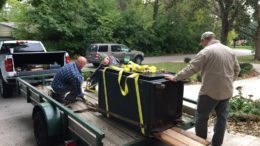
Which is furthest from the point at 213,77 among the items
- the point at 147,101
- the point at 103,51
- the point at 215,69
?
the point at 103,51

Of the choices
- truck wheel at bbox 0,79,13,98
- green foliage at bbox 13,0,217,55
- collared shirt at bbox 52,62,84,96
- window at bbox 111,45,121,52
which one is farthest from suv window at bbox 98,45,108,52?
collared shirt at bbox 52,62,84,96

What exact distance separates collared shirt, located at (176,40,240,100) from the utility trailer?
67cm

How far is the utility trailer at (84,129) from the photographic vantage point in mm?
3340

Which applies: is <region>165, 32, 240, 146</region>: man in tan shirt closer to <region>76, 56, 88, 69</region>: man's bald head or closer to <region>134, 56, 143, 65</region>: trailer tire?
<region>76, 56, 88, 69</region>: man's bald head

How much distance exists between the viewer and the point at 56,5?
74.3 ft

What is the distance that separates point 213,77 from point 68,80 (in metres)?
2.64

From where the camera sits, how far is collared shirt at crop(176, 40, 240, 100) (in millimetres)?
3805

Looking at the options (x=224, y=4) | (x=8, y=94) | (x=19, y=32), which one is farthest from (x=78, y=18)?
(x=8, y=94)

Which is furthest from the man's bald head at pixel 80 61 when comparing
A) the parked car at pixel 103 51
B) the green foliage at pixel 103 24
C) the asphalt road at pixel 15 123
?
the green foliage at pixel 103 24

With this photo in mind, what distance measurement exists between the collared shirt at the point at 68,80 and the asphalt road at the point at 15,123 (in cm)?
113

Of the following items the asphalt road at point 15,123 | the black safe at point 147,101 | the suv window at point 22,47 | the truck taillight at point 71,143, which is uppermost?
the suv window at point 22,47

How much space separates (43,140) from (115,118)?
1280 millimetres

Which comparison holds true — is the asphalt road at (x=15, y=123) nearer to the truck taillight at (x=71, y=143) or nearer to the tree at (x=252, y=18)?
the truck taillight at (x=71, y=143)

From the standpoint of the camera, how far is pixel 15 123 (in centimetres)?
623
